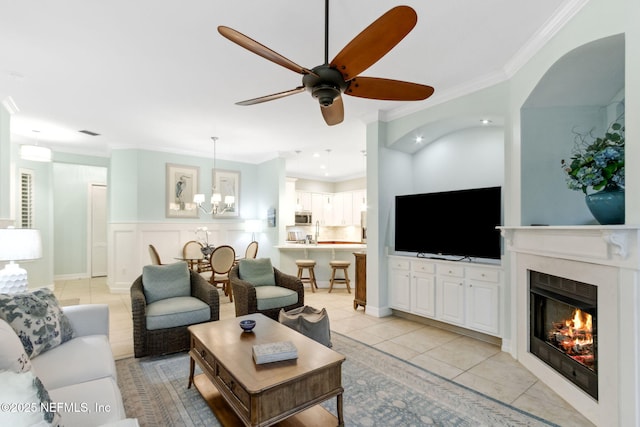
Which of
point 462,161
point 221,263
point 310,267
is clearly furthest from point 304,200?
point 462,161

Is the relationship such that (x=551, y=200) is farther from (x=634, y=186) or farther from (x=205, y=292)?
(x=205, y=292)

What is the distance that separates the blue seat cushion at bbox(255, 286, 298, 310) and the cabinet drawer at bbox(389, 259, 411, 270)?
1408 mm

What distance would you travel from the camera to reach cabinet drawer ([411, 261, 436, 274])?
4016 mm

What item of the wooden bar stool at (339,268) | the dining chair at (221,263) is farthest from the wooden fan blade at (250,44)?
the wooden bar stool at (339,268)

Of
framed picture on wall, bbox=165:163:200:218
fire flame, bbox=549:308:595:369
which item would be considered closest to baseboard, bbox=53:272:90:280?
framed picture on wall, bbox=165:163:200:218

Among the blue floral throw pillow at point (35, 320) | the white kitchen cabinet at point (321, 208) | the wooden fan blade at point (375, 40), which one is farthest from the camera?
the white kitchen cabinet at point (321, 208)

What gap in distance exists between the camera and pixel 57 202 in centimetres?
756

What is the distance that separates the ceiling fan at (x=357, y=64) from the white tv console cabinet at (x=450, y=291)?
2321 millimetres

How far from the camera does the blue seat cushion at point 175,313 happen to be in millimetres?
3098

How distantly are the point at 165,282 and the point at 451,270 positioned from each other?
3.33 m

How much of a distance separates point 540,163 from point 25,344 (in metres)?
4.30

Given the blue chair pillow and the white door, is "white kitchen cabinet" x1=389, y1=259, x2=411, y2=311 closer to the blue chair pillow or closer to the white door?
the blue chair pillow

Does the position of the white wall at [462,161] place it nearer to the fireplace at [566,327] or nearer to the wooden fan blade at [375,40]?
the fireplace at [566,327]

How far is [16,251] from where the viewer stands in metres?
2.70
